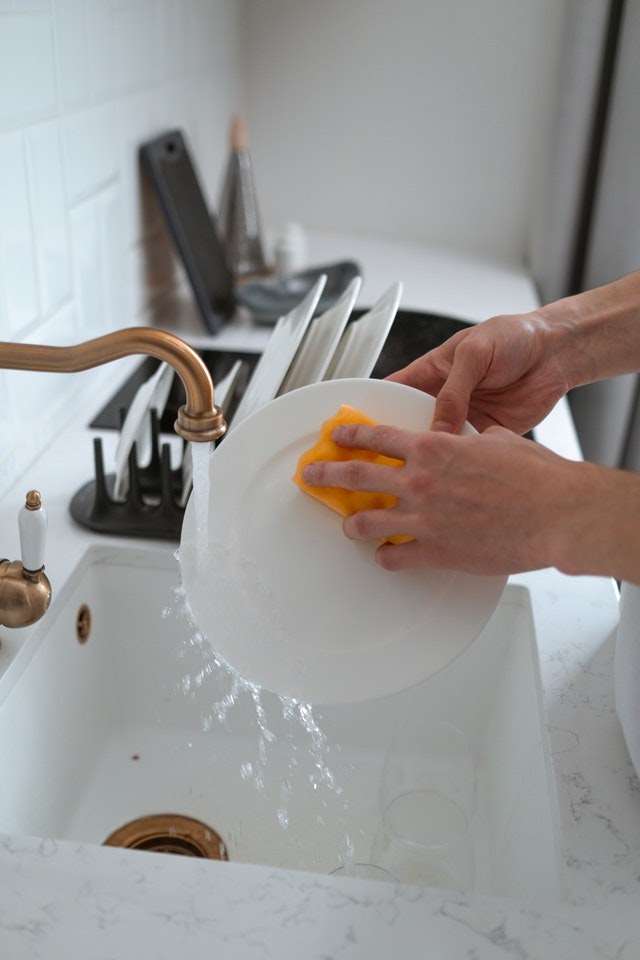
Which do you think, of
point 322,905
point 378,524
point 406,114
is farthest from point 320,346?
point 406,114

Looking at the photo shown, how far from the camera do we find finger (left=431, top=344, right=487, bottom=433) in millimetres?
790

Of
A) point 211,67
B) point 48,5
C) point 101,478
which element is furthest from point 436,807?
point 211,67

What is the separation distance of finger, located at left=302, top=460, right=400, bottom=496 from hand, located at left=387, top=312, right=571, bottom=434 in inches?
5.9

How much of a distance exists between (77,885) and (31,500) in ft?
0.88

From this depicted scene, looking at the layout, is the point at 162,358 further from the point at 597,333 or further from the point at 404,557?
the point at 597,333

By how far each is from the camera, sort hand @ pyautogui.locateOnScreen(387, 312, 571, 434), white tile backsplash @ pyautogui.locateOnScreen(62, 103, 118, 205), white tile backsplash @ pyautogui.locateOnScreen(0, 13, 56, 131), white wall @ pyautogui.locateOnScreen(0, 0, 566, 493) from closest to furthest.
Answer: hand @ pyautogui.locateOnScreen(387, 312, 571, 434)
white tile backsplash @ pyautogui.locateOnScreen(0, 13, 56, 131)
white tile backsplash @ pyautogui.locateOnScreen(62, 103, 118, 205)
white wall @ pyautogui.locateOnScreen(0, 0, 566, 493)

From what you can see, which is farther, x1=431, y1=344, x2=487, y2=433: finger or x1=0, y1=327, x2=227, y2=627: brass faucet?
x1=431, y1=344, x2=487, y2=433: finger

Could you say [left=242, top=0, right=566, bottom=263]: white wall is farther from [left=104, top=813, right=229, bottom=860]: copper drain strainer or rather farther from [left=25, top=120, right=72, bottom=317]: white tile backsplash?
[left=104, top=813, right=229, bottom=860]: copper drain strainer

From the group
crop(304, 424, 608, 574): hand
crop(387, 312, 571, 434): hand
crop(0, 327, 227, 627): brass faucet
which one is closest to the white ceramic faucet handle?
crop(0, 327, 227, 627): brass faucet

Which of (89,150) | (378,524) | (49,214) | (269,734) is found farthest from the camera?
(89,150)

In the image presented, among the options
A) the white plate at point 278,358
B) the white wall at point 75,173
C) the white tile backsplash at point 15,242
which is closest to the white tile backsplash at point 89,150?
the white wall at point 75,173

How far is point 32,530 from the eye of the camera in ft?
Answer: 2.40

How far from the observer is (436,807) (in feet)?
3.03

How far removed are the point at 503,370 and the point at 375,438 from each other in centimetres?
23
